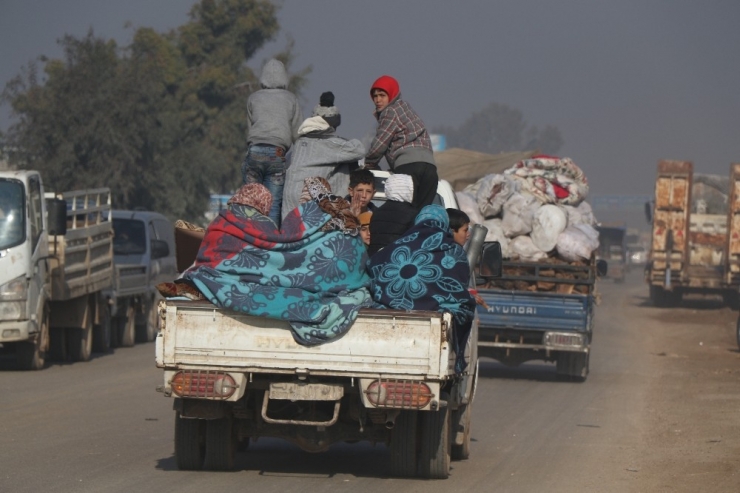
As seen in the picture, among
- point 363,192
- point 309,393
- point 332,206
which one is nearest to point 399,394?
point 309,393

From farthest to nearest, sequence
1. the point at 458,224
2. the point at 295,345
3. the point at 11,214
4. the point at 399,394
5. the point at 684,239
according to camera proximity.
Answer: the point at 684,239, the point at 11,214, the point at 458,224, the point at 295,345, the point at 399,394

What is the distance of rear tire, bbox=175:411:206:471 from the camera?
8242 millimetres

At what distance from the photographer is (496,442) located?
10.8 m

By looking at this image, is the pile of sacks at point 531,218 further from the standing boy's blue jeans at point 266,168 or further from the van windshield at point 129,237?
the van windshield at point 129,237

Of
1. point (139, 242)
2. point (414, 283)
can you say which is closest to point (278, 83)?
point (414, 283)

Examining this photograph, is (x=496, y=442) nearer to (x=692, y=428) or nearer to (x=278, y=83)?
(x=692, y=428)

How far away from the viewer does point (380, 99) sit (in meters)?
9.81

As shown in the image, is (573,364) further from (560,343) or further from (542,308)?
(542,308)

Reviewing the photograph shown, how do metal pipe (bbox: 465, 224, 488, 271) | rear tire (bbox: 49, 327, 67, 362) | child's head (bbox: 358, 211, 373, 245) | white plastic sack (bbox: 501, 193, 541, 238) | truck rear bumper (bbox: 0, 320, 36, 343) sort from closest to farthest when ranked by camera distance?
child's head (bbox: 358, 211, 373, 245) < metal pipe (bbox: 465, 224, 488, 271) < truck rear bumper (bbox: 0, 320, 36, 343) < white plastic sack (bbox: 501, 193, 541, 238) < rear tire (bbox: 49, 327, 67, 362)

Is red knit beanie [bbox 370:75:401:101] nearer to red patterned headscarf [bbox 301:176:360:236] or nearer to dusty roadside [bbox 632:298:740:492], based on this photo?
red patterned headscarf [bbox 301:176:360:236]

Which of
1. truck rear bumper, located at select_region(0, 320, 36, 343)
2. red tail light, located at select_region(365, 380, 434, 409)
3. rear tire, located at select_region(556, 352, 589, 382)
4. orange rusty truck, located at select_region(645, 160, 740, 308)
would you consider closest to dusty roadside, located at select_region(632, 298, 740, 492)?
rear tire, located at select_region(556, 352, 589, 382)

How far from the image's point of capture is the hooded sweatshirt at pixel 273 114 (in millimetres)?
9797

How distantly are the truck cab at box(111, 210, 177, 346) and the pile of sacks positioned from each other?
22.7ft

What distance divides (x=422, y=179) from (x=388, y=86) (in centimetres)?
90
